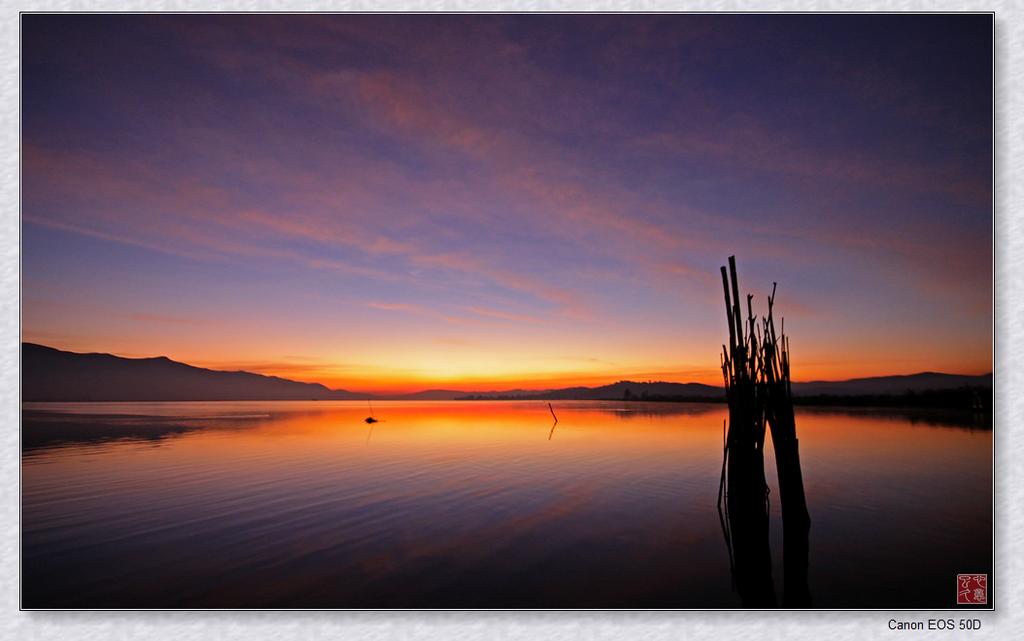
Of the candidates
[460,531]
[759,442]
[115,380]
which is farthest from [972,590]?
[115,380]

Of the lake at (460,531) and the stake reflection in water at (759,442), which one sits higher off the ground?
the stake reflection in water at (759,442)

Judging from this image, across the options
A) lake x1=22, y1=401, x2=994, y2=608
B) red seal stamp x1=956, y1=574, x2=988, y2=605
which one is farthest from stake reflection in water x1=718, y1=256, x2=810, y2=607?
red seal stamp x1=956, y1=574, x2=988, y2=605

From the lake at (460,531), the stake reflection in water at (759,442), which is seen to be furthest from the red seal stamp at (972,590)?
the stake reflection in water at (759,442)

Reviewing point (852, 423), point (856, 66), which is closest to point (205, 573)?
point (856, 66)

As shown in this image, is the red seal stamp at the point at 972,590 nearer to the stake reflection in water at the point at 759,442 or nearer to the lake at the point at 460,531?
the lake at the point at 460,531

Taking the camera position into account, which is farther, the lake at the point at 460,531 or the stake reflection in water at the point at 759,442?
the stake reflection in water at the point at 759,442

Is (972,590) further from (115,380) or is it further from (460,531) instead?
(115,380)

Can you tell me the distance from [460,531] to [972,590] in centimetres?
467

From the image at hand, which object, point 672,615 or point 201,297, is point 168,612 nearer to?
point 672,615

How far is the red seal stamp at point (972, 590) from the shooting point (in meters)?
4.36

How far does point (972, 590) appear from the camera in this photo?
440 cm

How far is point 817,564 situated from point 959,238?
142 inches

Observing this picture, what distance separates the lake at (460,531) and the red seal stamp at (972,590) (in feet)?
0.37

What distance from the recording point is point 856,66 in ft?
17.5
